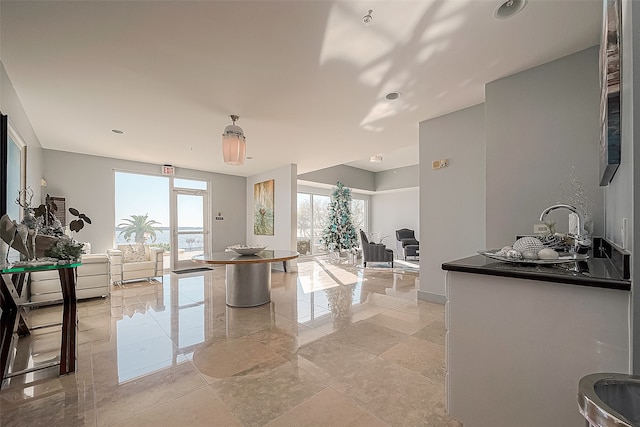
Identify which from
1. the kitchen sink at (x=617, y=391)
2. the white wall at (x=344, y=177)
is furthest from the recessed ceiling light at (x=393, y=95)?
the white wall at (x=344, y=177)

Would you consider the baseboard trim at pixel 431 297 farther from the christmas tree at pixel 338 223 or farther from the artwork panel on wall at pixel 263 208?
the christmas tree at pixel 338 223

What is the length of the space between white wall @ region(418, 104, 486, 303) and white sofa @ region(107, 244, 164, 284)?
528 cm

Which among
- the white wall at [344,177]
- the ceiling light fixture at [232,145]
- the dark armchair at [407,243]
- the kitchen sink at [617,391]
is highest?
the white wall at [344,177]

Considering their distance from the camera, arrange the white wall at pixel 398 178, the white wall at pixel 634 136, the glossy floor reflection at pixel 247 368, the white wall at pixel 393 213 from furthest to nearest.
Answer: the white wall at pixel 393 213 < the white wall at pixel 398 178 < the glossy floor reflection at pixel 247 368 < the white wall at pixel 634 136

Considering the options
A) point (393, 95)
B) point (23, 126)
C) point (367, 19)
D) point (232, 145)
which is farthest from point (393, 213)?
point (23, 126)

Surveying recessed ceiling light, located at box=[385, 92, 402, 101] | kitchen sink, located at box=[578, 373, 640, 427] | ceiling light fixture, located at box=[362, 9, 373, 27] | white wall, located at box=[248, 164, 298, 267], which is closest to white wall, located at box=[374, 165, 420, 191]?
white wall, located at box=[248, 164, 298, 267]

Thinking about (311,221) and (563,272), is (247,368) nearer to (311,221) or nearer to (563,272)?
(563,272)

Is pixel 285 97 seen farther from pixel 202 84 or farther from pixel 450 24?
pixel 450 24

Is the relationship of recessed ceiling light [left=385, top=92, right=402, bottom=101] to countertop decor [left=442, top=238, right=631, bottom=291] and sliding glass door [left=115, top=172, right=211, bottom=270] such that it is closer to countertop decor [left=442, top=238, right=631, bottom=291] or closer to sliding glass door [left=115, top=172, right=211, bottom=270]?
countertop decor [left=442, top=238, right=631, bottom=291]

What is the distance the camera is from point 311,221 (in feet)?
30.2

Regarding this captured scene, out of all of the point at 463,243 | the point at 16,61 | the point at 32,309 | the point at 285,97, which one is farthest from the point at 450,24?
the point at 32,309

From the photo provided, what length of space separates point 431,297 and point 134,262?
18.7ft

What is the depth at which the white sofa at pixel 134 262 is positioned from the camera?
198 inches

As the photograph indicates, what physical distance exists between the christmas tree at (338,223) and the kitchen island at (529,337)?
24.9 feet
